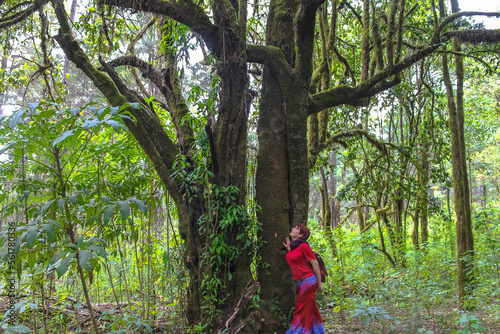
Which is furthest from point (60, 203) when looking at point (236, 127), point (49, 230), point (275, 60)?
point (275, 60)

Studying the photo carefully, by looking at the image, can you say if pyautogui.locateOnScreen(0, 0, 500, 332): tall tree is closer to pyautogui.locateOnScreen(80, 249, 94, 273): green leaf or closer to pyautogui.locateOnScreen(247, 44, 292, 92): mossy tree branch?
pyautogui.locateOnScreen(247, 44, 292, 92): mossy tree branch

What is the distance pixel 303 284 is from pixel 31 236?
10.0ft

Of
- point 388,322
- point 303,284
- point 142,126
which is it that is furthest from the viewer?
point 388,322

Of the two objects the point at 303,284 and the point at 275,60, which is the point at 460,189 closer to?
the point at 303,284

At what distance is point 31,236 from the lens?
1.77 m

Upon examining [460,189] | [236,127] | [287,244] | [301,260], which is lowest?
[301,260]

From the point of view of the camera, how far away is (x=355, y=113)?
7844 millimetres

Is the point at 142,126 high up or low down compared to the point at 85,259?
up

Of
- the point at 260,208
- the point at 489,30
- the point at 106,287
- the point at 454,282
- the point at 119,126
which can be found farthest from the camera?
the point at 454,282

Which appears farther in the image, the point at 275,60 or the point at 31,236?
the point at 275,60

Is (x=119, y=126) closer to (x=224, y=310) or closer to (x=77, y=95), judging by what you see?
(x=224, y=310)

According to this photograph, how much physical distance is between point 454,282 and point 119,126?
8298mm

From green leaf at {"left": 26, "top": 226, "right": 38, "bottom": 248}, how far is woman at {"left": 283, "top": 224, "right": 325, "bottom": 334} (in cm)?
292

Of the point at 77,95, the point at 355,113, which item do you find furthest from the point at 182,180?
the point at 77,95
